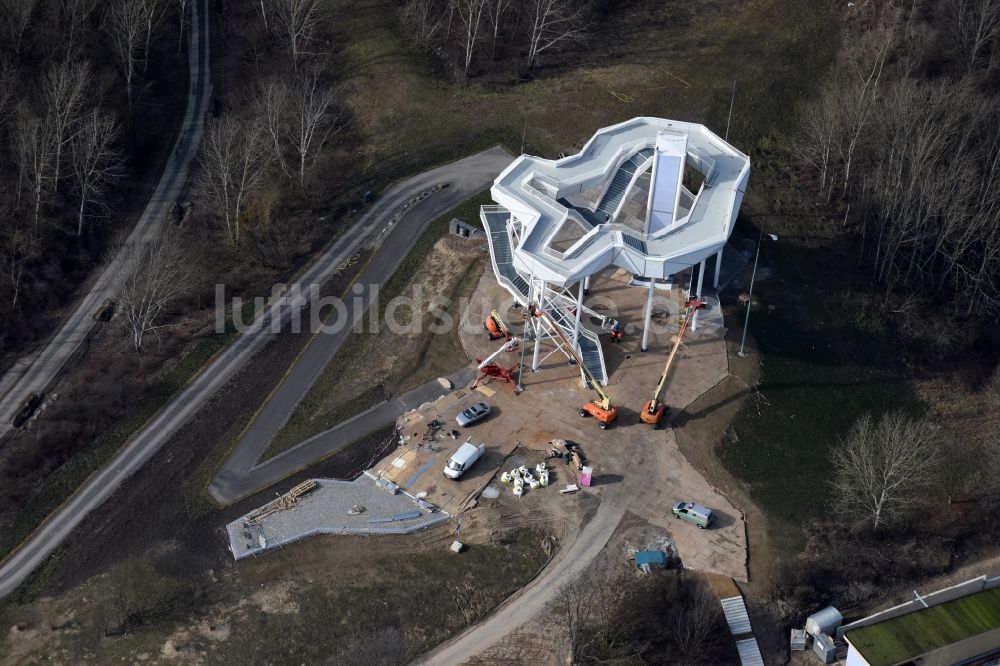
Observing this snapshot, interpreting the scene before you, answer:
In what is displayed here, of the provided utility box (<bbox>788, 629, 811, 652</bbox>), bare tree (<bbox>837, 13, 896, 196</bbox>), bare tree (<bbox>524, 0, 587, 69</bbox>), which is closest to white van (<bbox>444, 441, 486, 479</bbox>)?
utility box (<bbox>788, 629, 811, 652</bbox>)

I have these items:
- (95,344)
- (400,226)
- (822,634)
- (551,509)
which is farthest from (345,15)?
(822,634)

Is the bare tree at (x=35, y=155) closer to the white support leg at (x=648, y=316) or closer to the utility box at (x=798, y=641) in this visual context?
the white support leg at (x=648, y=316)

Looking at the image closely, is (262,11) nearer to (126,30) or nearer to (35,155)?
(126,30)

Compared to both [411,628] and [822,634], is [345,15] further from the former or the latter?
[822,634]

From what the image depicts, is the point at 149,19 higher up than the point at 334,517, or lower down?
higher up

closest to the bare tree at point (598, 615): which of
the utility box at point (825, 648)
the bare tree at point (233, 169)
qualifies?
the utility box at point (825, 648)

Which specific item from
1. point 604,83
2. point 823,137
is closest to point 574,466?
point 823,137
